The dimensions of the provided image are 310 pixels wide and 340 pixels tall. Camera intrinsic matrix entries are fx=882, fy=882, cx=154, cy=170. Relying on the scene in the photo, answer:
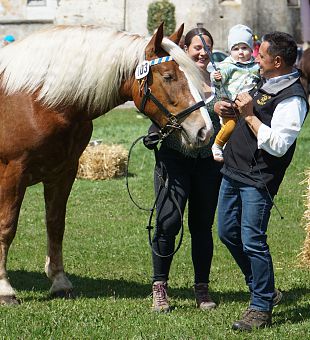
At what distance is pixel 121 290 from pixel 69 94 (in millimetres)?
1909

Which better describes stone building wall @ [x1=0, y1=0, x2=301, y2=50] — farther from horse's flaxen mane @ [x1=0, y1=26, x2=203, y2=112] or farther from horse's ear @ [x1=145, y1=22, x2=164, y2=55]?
horse's ear @ [x1=145, y1=22, x2=164, y2=55]

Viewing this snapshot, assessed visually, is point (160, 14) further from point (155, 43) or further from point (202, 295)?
point (155, 43)

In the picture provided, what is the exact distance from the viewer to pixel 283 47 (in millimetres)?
5988

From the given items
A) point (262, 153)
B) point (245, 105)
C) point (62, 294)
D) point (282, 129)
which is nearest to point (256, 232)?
point (262, 153)

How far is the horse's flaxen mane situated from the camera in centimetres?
669

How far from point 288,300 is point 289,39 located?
2.29 m

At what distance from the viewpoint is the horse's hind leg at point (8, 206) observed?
692 centimetres

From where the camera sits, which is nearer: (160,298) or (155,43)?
(155,43)

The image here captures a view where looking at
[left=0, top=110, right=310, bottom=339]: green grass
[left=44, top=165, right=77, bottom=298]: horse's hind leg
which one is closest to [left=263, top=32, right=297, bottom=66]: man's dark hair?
[left=0, top=110, right=310, bottom=339]: green grass

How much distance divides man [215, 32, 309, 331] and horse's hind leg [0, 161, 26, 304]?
172 centimetres

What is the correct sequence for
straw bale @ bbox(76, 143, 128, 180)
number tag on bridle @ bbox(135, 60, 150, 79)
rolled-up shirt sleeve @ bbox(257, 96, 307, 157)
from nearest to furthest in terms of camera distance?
rolled-up shirt sleeve @ bbox(257, 96, 307, 157) → number tag on bridle @ bbox(135, 60, 150, 79) → straw bale @ bbox(76, 143, 128, 180)

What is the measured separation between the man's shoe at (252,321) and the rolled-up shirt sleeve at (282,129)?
44.7 inches

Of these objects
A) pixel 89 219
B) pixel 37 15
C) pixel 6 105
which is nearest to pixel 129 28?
pixel 37 15

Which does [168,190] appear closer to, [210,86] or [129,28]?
[210,86]
